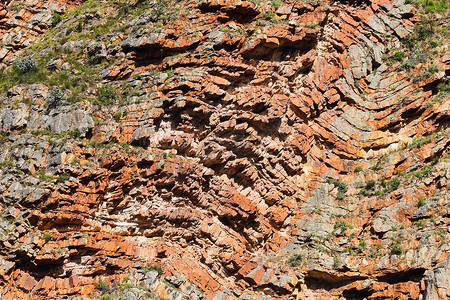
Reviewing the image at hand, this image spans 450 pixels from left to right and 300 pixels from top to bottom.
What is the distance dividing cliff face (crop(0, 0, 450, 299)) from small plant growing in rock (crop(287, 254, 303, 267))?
0.13 meters

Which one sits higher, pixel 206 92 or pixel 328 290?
pixel 206 92

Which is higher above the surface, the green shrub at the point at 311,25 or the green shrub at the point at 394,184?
the green shrub at the point at 311,25

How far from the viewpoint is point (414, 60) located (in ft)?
122

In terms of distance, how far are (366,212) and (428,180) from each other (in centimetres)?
402

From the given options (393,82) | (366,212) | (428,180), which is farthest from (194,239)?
(393,82)

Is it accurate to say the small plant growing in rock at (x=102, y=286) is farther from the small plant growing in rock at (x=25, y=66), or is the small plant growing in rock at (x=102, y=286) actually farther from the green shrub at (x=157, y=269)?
the small plant growing in rock at (x=25, y=66)

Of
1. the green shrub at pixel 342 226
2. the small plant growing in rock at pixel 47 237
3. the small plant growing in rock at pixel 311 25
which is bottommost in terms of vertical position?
the green shrub at pixel 342 226

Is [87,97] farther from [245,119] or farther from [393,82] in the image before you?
[393,82]

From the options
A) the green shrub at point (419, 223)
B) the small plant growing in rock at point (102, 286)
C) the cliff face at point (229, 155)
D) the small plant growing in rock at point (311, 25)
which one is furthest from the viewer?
the small plant growing in rock at point (311, 25)

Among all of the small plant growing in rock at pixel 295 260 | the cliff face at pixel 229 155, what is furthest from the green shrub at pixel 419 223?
the small plant growing in rock at pixel 295 260

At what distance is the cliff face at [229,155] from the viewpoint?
2877 cm

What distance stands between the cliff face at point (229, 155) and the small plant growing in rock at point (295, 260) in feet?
0.43

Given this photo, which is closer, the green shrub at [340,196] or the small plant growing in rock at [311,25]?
the green shrub at [340,196]

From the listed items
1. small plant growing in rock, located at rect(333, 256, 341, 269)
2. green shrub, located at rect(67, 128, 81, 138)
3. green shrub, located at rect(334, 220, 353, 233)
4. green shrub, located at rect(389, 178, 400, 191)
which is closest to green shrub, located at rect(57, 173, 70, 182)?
green shrub, located at rect(67, 128, 81, 138)
